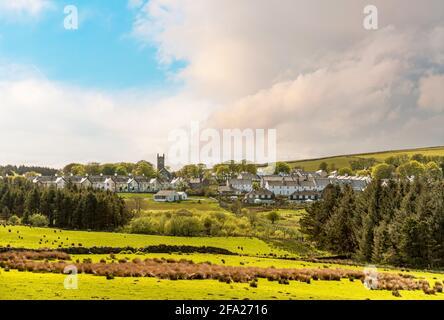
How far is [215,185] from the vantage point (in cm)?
12275

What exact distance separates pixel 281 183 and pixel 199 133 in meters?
63.7

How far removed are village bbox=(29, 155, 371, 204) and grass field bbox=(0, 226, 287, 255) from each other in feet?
94.3

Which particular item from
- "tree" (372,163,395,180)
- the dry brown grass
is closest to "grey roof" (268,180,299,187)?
"tree" (372,163,395,180)

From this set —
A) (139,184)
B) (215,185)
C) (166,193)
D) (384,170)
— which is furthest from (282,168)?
(166,193)

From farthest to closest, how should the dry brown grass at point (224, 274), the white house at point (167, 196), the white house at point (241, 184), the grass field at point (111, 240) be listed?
the white house at point (241, 184), the white house at point (167, 196), the grass field at point (111, 240), the dry brown grass at point (224, 274)

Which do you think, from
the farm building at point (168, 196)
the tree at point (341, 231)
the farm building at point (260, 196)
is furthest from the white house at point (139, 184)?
the tree at point (341, 231)

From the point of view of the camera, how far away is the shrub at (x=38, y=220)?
249 feet

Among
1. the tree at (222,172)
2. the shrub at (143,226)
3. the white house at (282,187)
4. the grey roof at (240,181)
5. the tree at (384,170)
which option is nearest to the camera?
the shrub at (143,226)

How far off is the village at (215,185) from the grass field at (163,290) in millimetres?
64931

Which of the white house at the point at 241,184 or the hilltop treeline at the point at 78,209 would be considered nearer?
the hilltop treeline at the point at 78,209

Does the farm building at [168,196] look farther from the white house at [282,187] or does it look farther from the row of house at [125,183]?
the white house at [282,187]

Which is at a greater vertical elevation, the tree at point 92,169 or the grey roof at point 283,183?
the tree at point 92,169

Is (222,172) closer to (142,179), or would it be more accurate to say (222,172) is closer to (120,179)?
(142,179)

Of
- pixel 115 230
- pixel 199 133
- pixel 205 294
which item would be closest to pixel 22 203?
pixel 115 230
